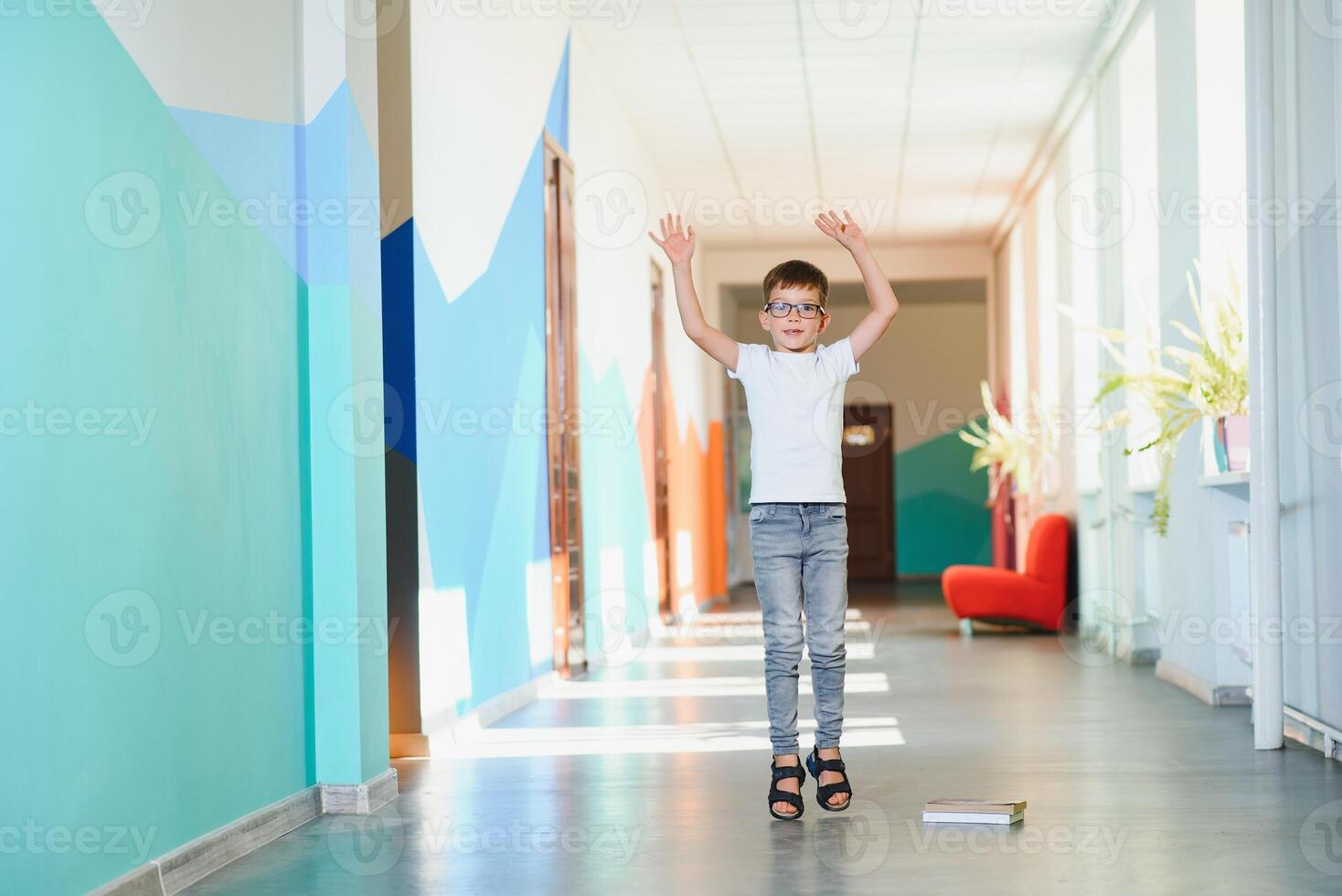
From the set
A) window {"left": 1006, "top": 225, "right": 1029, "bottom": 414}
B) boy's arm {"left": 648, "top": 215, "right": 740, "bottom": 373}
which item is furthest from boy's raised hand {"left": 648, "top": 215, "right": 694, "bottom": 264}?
window {"left": 1006, "top": 225, "right": 1029, "bottom": 414}

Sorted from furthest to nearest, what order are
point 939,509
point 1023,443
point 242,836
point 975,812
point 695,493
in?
1. point 939,509
2. point 695,493
3. point 1023,443
4. point 975,812
5. point 242,836

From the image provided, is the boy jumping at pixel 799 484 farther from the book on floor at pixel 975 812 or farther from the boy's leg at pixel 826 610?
the book on floor at pixel 975 812

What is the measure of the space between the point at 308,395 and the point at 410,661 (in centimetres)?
119

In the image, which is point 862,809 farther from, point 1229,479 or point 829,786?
point 1229,479

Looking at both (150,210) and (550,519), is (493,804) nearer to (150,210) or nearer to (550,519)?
(150,210)

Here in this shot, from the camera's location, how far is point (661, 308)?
10844 mm

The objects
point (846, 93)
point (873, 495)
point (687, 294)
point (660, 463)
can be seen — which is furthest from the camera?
point (873, 495)

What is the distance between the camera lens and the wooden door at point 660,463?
10.0 m

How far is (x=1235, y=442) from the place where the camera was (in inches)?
189

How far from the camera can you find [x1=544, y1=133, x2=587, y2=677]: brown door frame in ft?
21.2

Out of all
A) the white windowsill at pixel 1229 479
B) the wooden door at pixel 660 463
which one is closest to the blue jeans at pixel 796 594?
the white windowsill at pixel 1229 479

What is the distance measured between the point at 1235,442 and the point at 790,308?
2249mm

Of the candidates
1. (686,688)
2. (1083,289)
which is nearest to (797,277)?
(686,688)

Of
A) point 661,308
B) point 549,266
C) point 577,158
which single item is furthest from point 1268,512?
point 661,308
